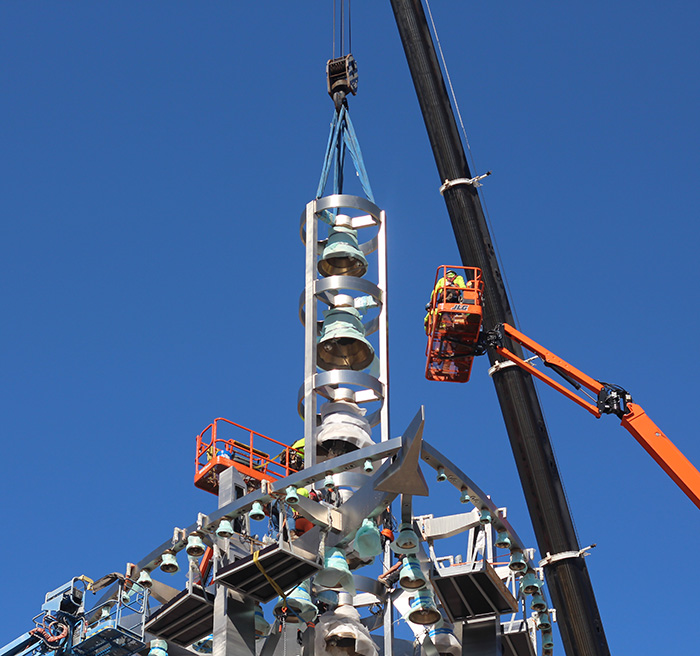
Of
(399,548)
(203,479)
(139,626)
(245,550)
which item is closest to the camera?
(399,548)

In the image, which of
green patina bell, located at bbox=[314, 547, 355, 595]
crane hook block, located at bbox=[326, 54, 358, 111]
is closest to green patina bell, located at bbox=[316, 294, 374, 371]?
green patina bell, located at bbox=[314, 547, 355, 595]

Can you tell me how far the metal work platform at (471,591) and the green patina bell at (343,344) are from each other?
7.50 metres

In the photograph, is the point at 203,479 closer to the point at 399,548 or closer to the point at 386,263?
the point at 386,263

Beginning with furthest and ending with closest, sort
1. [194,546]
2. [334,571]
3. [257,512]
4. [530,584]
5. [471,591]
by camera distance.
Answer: [471,591]
[530,584]
[194,546]
[334,571]
[257,512]

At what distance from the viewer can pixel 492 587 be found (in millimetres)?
39156

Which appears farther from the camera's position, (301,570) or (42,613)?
(42,613)

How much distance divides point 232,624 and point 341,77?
24.3 m

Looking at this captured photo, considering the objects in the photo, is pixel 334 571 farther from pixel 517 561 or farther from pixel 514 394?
pixel 514 394

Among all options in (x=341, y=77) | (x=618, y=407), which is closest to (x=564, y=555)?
(x=618, y=407)

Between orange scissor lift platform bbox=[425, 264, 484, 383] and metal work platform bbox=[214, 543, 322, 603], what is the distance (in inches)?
566

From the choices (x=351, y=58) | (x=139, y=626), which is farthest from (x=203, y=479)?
(x=351, y=58)

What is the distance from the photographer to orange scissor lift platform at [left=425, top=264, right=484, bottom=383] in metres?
48.4

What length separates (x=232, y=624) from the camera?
36562mm

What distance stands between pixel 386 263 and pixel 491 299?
911cm
